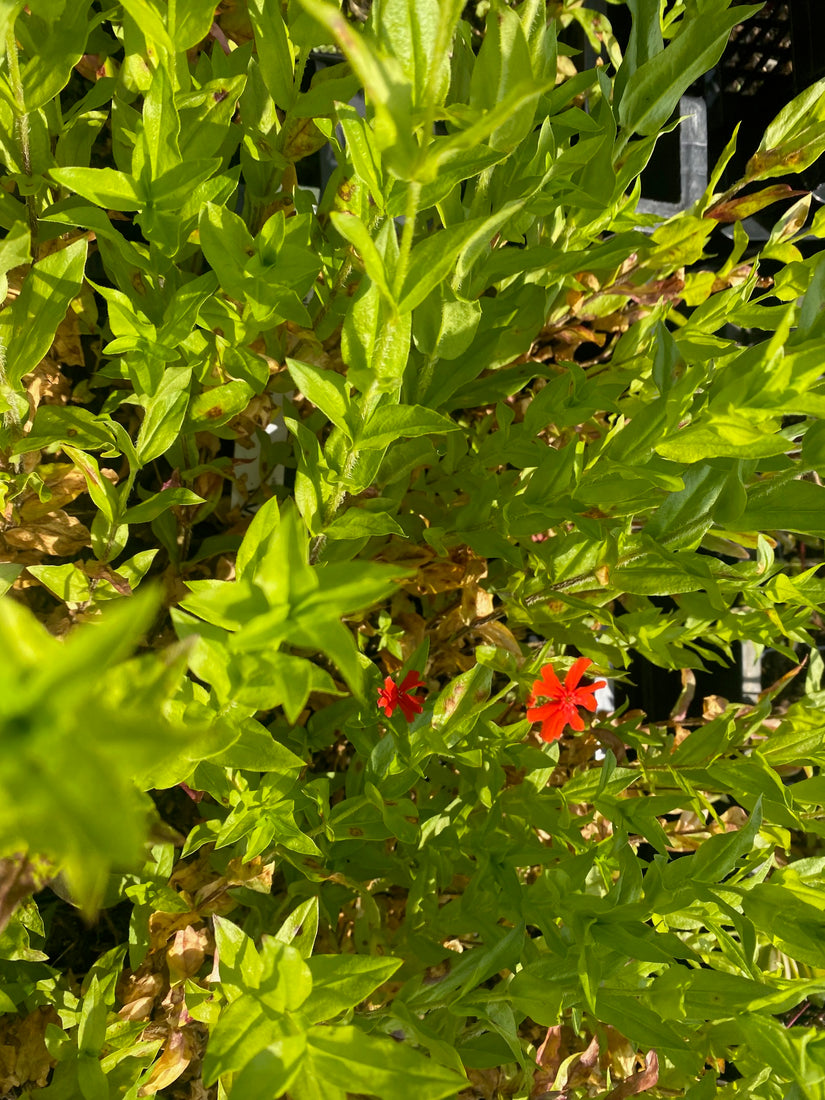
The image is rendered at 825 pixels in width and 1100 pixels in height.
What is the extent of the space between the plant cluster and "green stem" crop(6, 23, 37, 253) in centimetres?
1

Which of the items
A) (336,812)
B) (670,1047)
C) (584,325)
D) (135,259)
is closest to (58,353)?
(135,259)

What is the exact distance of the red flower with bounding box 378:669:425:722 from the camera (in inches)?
29.2

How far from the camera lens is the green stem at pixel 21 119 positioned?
508 millimetres

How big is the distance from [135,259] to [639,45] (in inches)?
16.6

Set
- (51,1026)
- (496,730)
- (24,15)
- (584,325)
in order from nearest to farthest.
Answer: (24,15), (51,1026), (496,730), (584,325)

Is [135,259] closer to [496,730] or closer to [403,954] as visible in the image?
[496,730]

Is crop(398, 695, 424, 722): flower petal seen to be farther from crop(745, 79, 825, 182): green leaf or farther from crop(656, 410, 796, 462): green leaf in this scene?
crop(745, 79, 825, 182): green leaf

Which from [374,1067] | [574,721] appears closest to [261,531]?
[374,1067]

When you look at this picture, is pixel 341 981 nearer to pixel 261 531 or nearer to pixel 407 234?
pixel 261 531

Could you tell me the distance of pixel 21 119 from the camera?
581 millimetres

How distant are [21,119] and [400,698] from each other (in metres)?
0.51

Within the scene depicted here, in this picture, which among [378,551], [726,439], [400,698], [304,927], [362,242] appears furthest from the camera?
[378,551]

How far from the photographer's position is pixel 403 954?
0.80 metres

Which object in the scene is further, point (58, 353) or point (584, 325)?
point (584, 325)
